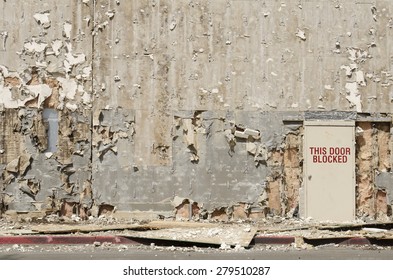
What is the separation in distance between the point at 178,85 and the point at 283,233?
372 cm

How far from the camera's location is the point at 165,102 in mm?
15844

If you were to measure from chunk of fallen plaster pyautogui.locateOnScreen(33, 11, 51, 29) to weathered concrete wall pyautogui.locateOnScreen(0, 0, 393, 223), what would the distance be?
0.02 metres

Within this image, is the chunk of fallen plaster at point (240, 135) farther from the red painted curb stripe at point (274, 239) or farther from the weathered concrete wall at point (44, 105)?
the weathered concrete wall at point (44, 105)

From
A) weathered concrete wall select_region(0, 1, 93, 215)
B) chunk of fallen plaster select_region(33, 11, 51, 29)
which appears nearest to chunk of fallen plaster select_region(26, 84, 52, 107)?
weathered concrete wall select_region(0, 1, 93, 215)

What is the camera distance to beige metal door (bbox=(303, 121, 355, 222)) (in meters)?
15.9

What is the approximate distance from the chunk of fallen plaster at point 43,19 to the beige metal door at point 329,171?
5499 mm

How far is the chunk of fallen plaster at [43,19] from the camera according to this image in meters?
15.8

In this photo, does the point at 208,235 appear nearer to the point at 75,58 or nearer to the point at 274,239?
the point at 274,239

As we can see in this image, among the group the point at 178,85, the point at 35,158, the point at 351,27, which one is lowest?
the point at 35,158

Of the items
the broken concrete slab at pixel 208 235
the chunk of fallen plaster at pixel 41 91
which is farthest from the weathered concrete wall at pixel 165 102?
the broken concrete slab at pixel 208 235

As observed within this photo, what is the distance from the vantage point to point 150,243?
13.6m

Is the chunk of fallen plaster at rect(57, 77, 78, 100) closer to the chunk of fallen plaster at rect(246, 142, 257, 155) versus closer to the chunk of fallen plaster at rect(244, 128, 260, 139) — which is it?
the chunk of fallen plaster at rect(244, 128, 260, 139)
